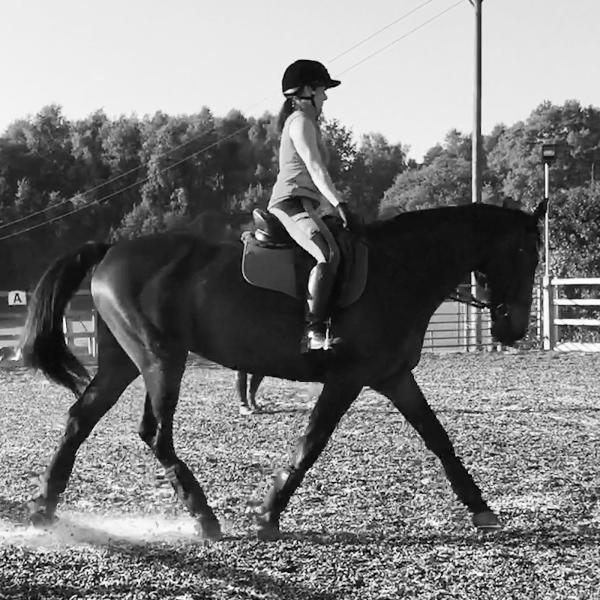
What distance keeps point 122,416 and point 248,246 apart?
234 inches

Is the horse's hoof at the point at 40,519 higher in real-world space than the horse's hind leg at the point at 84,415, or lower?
lower

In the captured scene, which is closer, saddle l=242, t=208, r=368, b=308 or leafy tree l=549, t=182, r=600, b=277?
saddle l=242, t=208, r=368, b=308

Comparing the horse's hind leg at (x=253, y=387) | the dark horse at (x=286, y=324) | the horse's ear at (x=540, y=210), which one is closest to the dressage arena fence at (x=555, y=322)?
the horse's hind leg at (x=253, y=387)

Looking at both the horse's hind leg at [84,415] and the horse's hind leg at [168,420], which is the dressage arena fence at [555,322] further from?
the horse's hind leg at [168,420]

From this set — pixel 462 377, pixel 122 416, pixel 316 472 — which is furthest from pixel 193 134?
pixel 316 472

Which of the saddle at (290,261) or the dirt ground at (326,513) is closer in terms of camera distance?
the dirt ground at (326,513)

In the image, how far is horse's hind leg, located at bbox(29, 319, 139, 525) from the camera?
18.4 feet

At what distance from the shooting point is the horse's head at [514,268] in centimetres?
570

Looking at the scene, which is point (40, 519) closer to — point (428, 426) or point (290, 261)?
point (290, 261)

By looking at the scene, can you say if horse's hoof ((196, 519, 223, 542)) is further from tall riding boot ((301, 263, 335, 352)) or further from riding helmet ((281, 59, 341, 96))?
riding helmet ((281, 59, 341, 96))

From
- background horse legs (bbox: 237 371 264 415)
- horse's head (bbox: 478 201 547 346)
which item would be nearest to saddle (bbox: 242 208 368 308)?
horse's head (bbox: 478 201 547 346)

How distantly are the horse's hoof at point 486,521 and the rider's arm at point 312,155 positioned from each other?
198 cm

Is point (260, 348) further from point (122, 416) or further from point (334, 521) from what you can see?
point (122, 416)

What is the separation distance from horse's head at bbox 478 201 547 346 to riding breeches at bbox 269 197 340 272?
107cm
